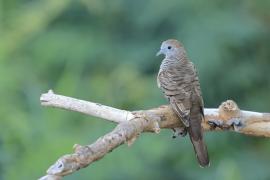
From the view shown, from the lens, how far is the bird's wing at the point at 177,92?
4.88m

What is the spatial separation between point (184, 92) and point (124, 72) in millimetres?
3604

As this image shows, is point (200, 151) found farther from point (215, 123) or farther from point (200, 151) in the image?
point (215, 123)

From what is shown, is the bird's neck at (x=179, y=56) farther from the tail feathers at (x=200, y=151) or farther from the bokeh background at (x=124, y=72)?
the bokeh background at (x=124, y=72)

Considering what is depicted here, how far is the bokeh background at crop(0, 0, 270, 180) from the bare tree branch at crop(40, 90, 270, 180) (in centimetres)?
234

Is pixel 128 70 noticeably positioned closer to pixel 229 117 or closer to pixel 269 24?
pixel 269 24

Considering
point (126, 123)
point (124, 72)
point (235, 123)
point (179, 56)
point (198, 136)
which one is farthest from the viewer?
point (124, 72)

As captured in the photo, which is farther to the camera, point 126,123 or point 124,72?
point 124,72

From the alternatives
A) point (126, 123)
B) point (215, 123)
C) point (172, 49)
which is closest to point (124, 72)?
point (172, 49)

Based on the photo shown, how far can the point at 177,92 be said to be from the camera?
5.20 meters

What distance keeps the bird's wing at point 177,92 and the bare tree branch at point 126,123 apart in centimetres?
5

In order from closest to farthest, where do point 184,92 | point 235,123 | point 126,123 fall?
point 126,123, point 235,123, point 184,92

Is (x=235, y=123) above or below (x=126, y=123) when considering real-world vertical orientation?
above

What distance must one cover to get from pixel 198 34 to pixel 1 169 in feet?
11.0

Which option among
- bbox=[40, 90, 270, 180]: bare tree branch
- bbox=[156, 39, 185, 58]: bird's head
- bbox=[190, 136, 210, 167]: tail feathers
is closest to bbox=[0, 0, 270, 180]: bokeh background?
bbox=[156, 39, 185, 58]: bird's head
